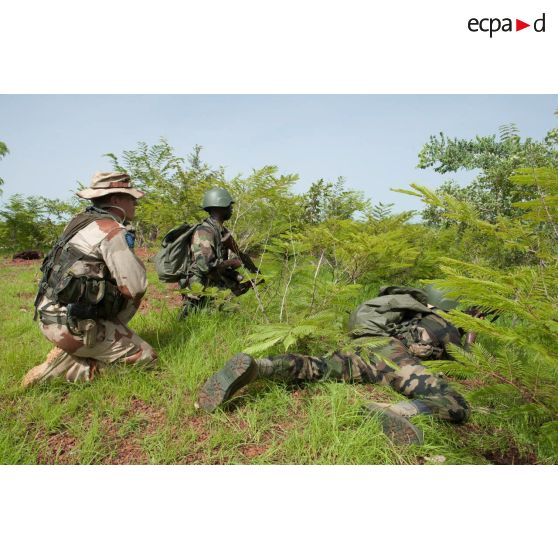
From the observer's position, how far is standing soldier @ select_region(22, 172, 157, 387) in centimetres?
314

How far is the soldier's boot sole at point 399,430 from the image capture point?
8.41 feet

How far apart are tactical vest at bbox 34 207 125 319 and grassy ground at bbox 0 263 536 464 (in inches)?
23.9

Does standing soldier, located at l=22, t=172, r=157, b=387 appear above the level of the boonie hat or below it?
below

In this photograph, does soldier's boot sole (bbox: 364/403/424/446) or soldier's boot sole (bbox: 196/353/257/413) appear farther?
soldier's boot sole (bbox: 196/353/257/413)

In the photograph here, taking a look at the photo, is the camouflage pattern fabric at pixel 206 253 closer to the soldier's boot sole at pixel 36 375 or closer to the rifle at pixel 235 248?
the rifle at pixel 235 248

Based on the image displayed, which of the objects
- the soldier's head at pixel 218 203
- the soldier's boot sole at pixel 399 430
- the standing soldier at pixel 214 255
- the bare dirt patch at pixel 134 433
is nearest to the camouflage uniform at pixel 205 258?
the standing soldier at pixel 214 255

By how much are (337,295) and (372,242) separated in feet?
2.51

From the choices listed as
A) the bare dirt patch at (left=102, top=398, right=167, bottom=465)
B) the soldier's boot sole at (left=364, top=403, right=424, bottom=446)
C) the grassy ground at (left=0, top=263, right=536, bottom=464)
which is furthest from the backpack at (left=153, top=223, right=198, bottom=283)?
the soldier's boot sole at (left=364, top=403, right=424, bottom=446)

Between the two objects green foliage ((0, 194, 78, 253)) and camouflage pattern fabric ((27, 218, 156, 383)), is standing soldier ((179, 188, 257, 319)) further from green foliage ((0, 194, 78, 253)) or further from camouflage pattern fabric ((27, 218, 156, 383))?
green foliage ((0, 194, 78, 253))

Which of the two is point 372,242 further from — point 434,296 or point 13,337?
point 13,337

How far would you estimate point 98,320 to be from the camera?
3.33 metres

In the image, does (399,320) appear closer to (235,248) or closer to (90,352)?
(235,248)

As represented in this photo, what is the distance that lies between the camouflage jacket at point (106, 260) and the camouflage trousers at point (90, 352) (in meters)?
0.23

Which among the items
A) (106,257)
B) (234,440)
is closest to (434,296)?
(234,440)
